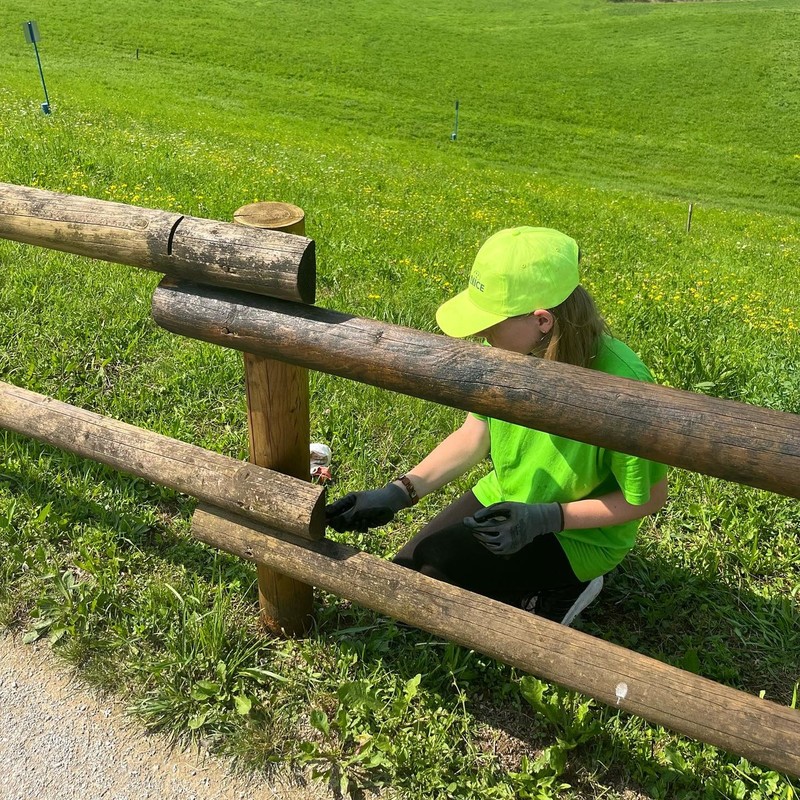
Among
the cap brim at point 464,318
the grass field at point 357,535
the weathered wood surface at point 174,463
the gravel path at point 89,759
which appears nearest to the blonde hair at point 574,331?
the cap brim at point 464,318

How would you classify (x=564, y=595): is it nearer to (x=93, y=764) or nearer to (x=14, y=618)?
(x=93, y=764)

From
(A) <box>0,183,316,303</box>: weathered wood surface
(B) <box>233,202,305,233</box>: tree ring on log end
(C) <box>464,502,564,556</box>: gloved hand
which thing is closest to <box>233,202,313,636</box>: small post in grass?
(B) <box>233,202,305,233</box>: tree ring on log end

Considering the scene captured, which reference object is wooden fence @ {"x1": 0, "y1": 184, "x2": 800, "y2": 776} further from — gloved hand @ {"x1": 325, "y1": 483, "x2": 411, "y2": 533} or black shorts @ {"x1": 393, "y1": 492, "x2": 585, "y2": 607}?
Answer: black shorts @ {"x1": 393, "y1": 492, "x2": 585, "y2": 607}

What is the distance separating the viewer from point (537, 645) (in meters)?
2.06

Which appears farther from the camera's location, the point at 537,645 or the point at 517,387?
the point at 537,645

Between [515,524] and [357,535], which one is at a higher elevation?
[515,524]

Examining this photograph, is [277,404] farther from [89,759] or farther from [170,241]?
[89,759]

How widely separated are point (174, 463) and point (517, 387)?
1.25 m

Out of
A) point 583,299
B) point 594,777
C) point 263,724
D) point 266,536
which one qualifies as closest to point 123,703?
point 263,724

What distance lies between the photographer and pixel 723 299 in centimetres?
631

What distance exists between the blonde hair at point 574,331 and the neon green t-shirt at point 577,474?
2.7 inches

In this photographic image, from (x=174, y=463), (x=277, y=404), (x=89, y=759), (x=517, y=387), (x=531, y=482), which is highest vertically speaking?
(x=517, y=387)

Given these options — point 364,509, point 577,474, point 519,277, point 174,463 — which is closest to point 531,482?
point 577,474

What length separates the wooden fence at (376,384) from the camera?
5.32ft
